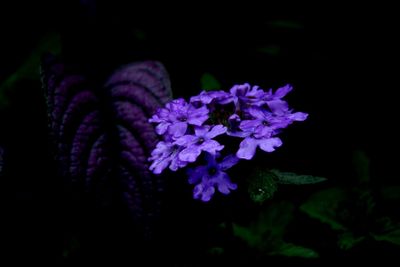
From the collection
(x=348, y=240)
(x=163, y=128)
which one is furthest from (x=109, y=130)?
(x=348, y=240)

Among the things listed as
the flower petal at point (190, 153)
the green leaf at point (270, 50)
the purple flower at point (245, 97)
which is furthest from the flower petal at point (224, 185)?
the green leaf at point (270, 50)

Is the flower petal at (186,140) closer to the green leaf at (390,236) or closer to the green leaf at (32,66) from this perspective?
the green leaf at (390,236)

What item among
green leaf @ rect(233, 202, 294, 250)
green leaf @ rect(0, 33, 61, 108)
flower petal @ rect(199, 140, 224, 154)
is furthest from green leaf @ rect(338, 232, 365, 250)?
green leaf @ rect(0, 33, 61, 108)

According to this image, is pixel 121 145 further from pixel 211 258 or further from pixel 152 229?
pixel 211 258

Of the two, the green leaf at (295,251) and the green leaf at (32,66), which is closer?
the green leaf at (295,251)

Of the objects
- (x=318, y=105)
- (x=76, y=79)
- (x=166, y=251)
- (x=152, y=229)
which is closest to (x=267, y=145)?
(x=152, y=229)

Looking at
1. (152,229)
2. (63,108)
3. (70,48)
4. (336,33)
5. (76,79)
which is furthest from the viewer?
(336,33)

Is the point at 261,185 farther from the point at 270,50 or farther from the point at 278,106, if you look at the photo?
the point at 270,50
